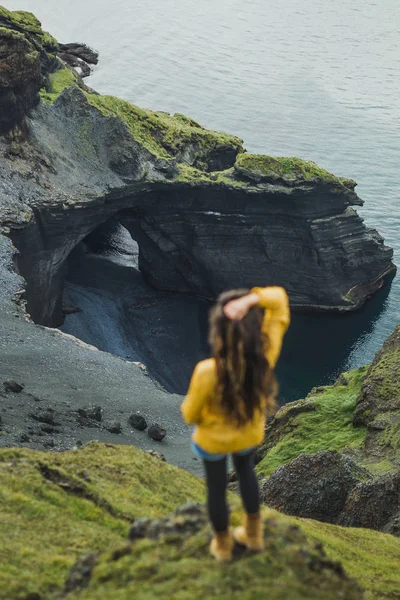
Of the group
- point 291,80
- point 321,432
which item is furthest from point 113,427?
A: point 291,80

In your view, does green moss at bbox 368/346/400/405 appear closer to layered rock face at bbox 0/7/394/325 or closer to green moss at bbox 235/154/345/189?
layered rock face at bbox 0/7/394/325

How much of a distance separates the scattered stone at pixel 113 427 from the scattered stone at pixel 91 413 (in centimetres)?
66

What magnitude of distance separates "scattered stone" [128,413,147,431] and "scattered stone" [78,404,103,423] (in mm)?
1758

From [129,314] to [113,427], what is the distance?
3760cm

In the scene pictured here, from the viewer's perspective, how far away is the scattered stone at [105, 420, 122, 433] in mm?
34281

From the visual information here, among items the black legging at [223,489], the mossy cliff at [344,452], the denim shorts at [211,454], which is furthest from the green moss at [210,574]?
the mossy cliff at [344,452]

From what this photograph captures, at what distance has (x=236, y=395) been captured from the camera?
8.79 m

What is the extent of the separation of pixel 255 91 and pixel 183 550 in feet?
380

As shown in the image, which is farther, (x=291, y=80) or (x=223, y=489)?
(x=291, y=80)

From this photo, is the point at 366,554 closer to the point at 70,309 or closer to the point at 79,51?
the point at 70,309

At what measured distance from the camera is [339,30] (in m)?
141

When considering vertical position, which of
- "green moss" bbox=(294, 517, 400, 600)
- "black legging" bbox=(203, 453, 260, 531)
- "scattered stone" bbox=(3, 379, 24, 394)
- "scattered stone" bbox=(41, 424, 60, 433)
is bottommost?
"scattered stone" bbox=(3, 379, 24, 394)

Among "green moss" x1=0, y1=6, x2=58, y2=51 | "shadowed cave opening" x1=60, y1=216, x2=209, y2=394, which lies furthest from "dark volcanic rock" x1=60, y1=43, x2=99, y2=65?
"green moss" x1=0, y1=6, x2=58, y2=51

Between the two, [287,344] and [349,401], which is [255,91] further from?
[349,401]
